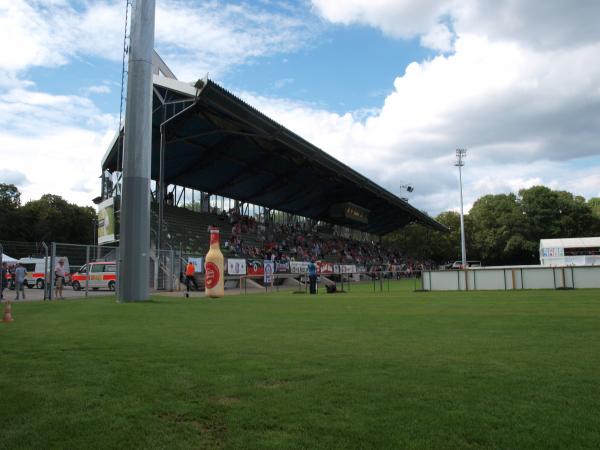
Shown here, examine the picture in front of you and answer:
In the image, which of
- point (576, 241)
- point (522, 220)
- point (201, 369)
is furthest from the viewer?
point (522, 220)

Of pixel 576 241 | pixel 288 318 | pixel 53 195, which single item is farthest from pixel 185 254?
pixel 576 241

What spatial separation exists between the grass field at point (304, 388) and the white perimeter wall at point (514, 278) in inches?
616

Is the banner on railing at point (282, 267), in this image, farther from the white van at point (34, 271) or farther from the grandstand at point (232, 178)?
the white van at point (34, 271)

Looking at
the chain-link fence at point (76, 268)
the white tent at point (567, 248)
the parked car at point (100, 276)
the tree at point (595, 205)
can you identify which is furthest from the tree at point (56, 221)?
the tree at point (595, 205)

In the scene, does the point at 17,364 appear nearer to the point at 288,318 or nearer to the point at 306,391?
the point at 306,391

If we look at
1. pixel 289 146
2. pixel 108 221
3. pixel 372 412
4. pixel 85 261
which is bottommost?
pixel 372 412

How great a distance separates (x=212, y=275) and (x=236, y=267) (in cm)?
1036

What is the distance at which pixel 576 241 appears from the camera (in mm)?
59594

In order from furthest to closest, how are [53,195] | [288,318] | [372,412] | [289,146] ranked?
[53,195] → [289,146] → [288,318] → [372,412]

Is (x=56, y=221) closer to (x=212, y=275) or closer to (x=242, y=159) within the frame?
(x=242, y=159)

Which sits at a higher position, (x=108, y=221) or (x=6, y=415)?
(x=108, y=221)

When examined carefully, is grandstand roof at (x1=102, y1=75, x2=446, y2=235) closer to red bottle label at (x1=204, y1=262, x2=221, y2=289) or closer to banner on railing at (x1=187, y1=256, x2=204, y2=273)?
banner on railing at (x1=187, y1=256, x2=204, y2=273)

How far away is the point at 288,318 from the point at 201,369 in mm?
6164

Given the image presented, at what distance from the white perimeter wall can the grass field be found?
15.6m
